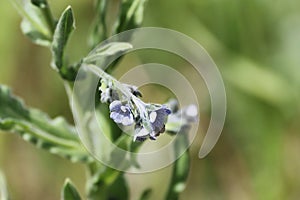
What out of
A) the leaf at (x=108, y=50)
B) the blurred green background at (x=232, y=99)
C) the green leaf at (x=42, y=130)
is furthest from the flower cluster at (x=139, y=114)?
the blurred green background at (x=232, y=99)

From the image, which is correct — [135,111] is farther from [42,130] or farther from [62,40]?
[42,130]

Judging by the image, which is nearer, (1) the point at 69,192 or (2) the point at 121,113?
(2) the point at 121,113

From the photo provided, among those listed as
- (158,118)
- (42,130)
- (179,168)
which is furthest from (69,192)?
(158,118)

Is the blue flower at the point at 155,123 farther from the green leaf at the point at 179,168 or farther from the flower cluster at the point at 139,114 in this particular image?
the green leaf at the point at 179,168

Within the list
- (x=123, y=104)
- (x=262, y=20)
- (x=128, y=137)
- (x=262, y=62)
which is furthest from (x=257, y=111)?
(x=123, y=104)

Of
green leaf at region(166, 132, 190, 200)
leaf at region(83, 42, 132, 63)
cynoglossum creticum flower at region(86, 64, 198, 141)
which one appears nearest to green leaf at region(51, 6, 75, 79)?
leaf at region(83, 42, 132, 63)

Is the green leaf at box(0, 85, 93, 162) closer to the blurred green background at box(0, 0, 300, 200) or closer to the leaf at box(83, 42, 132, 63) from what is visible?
the leaf at box(83, 42, 132, 63)
